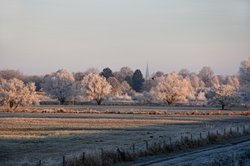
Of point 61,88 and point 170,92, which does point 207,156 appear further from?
point 61,88

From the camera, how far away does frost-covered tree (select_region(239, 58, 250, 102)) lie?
153375 mm

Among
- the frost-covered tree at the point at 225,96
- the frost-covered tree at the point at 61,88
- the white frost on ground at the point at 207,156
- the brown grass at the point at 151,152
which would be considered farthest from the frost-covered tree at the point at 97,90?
the white frost on ground at the point at 207,156

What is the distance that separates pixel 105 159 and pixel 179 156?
5457mm

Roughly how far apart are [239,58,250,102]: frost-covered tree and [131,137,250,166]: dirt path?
120100 millimetres

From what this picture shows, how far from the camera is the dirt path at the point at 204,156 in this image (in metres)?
26.2

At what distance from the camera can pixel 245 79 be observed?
16038 centimetres

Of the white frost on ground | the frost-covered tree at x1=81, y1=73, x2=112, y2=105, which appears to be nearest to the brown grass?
the white frost on ground

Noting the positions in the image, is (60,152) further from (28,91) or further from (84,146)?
(28,91)

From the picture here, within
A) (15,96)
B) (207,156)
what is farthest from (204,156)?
(15,96)

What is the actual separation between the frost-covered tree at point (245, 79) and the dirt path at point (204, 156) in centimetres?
12010

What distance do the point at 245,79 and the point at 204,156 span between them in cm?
13582

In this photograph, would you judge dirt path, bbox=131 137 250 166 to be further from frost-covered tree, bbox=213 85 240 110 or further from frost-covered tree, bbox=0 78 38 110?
frost-covered tree, bbox=213 85 240 110

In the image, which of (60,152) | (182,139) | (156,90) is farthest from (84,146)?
(156,90)

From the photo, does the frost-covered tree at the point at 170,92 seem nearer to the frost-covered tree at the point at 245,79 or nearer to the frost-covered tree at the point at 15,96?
the frost-covered tree at the point at 245,79
